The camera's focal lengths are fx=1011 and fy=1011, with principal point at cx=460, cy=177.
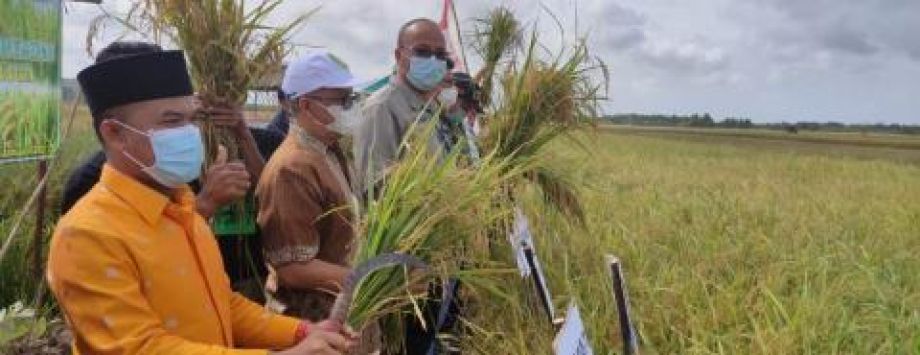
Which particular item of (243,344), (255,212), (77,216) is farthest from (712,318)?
(77,216)

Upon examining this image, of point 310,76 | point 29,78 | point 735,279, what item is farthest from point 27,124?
point 735,279

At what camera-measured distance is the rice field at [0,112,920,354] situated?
11.8 feet

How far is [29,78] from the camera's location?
3.56 m

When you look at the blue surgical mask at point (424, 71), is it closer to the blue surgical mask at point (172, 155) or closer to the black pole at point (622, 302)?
the black pole at point (622, 302)

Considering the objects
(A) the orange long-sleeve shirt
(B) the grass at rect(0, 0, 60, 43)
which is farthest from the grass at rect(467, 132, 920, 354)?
(B) the grass at rect(0, 0, 60, 43)

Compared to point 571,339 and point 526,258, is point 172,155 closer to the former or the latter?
point 571,339

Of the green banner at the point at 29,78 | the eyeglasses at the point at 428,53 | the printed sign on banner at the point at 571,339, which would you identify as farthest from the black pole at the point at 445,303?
the green banner at the point at 29,78

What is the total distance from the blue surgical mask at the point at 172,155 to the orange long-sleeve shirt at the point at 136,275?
47 mm

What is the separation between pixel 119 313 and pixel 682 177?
454 inches

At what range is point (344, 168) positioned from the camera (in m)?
3.38

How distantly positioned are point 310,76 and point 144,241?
122 cm

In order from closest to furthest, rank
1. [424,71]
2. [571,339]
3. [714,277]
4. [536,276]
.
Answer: [571,339], [536,276], [424,71], [714,277]

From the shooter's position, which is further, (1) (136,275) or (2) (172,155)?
(2) (172,155)

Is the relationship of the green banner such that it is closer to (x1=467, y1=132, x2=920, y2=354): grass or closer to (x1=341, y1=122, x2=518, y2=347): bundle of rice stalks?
(x1=341, y1=122, x2=518, y2=347): bundle of rice stalks
